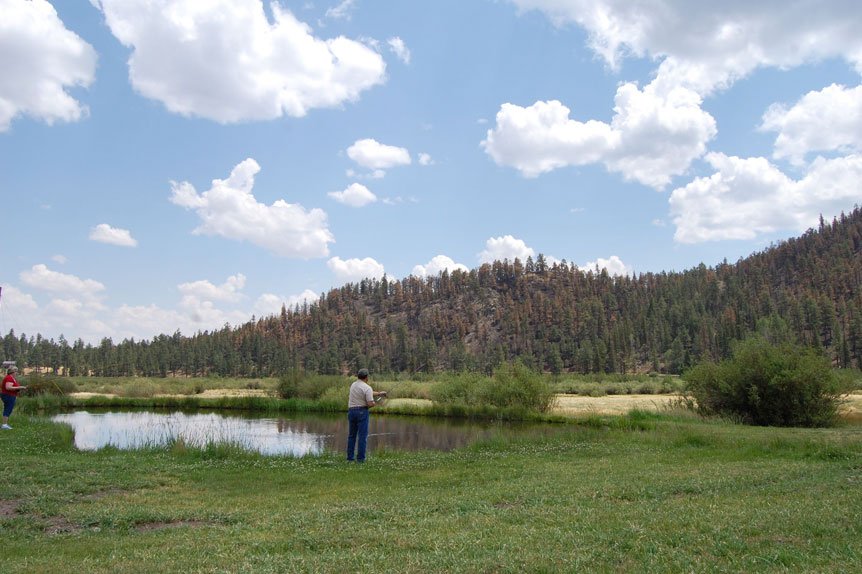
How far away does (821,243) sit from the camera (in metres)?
151

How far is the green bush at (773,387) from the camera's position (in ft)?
84.0

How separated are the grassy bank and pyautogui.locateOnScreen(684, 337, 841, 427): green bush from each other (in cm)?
Result: 1014

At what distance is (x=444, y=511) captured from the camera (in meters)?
8.82

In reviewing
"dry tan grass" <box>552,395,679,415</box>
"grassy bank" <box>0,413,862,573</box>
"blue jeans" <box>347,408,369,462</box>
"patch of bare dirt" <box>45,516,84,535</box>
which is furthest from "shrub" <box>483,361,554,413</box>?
"patch of bare dirt" <box>45,516,84,535</box>

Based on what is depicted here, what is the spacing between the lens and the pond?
74.8ft

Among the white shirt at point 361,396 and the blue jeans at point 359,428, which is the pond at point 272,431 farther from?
the white shirt at point 361,396

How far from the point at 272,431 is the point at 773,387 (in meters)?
23.2

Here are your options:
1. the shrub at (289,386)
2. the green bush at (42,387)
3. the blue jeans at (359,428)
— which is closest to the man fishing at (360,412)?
the blue jeans at (359,428)

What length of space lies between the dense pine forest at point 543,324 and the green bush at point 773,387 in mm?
76782

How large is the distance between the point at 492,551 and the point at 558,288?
172 metres

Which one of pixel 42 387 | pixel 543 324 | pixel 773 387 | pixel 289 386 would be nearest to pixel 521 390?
pixel 773 387

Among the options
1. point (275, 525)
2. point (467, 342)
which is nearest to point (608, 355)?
point (467, 342)

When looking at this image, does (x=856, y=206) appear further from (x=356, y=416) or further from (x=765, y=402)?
(x=356, y=416)

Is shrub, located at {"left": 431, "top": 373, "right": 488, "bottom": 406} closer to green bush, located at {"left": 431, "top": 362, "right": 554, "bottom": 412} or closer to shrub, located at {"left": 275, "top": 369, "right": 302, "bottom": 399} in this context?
green bush, located at {"left": 431, "top": 362, "right": 554, "bottom": 412}
